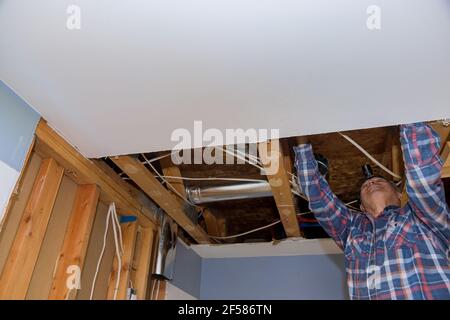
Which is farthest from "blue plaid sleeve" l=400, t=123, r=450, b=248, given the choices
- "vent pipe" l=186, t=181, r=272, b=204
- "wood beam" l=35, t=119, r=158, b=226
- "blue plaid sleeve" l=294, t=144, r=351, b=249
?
"wood beam" l=35, t=119, r=158, b=226

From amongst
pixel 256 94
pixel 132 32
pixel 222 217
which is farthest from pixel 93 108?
pixel 222 217

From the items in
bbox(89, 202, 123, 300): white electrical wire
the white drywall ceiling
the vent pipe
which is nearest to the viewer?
the white drywall ceiling

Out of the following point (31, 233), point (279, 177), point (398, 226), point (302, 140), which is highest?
point (302, 140)

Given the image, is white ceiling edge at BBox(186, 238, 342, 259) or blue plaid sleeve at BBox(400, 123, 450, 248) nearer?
blue plaid sleeve at BBox(400, 123, 450, 248)

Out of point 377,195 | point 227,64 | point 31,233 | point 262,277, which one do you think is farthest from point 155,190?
point 262,277

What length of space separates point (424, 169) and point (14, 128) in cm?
140

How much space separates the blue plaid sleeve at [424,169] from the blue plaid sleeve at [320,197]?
360mm

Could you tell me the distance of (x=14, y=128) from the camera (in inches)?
45.8

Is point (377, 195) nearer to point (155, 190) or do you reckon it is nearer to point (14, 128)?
point (155, 190)

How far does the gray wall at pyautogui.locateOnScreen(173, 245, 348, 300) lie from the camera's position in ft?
8.12

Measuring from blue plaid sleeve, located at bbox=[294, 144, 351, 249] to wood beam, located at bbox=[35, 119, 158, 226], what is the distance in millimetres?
864

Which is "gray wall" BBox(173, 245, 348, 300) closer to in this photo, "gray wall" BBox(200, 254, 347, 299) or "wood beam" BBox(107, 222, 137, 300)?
"gray wall" BBox(200, 254, 347, 299)
